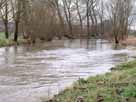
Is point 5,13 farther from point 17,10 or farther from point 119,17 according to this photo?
point 119,17

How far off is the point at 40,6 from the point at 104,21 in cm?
2585

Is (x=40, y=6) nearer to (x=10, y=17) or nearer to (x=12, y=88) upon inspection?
(x=10, y=17)

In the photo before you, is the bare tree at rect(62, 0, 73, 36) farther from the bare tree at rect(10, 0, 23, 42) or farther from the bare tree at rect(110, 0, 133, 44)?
the bare tree at rect(10, 0, 23, 42)

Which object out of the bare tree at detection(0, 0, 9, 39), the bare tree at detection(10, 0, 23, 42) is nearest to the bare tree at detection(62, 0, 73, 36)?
the bare tree at detection(10, 0, 23, 42)

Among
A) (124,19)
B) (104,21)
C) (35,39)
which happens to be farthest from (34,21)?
(104,21)

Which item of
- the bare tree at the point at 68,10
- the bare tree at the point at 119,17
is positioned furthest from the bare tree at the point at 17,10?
the bare tree at the point at 68,10

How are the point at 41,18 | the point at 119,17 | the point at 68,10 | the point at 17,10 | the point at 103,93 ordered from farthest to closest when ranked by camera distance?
1. the point at 68,10
2. the point at 119,17
3. the point at 41,18
4. the point at 17,10
5. the point at 103,93

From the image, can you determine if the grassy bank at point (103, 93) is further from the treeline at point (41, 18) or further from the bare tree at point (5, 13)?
the bare tree at point (5, 13)

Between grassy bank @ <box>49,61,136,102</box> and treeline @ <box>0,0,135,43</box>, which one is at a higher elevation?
treeline @ <box>0,0,135,43</box>

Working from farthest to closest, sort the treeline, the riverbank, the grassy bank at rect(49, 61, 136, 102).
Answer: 1. the treeline
2. the riverbank
3. the grassy bank at rect(49, 61, 136, 102)

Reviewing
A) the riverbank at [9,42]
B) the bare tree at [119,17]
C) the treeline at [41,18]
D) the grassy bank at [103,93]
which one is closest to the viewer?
the grassy bank at [103,93]

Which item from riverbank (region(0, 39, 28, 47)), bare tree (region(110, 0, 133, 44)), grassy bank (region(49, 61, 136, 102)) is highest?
bare tree (region(110, 0, 133, 44))

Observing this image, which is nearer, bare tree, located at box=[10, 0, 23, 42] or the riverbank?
the riverbank

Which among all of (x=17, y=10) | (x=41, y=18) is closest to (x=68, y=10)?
(x=41, y=18)
